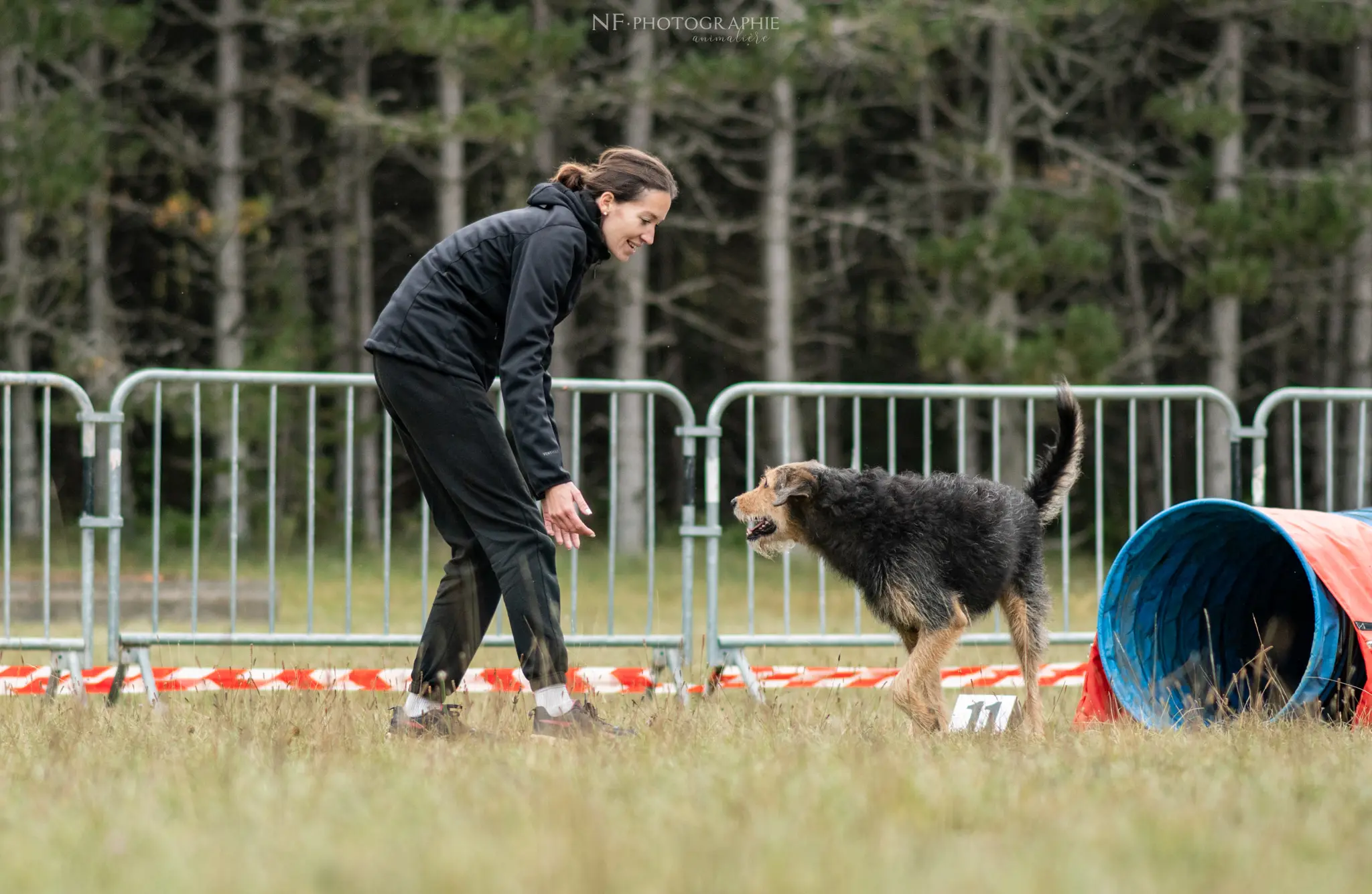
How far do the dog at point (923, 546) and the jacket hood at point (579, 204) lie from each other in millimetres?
1270

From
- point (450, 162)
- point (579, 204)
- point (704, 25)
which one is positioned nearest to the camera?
point (579, 204)

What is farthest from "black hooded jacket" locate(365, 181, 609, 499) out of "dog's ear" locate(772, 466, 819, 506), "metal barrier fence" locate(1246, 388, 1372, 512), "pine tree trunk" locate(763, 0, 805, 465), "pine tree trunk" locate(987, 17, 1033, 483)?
"pine tree trunk" locate(987, 17, 1033, 483)

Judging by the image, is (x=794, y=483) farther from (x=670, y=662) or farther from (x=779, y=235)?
(x=779, y=235)

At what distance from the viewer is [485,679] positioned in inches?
239

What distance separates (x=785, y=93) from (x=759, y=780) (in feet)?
46.2

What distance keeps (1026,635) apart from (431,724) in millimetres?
2345

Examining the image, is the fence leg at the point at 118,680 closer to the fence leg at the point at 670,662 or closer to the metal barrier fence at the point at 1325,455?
the fence leg at the point at 670,662

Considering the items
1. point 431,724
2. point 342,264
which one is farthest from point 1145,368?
point 431,724

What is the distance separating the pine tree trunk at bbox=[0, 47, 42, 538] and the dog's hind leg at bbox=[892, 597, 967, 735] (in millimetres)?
14054

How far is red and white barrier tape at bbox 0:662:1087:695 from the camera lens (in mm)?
5816

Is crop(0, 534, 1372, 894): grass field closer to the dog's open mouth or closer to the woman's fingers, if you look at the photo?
the woman's fingers

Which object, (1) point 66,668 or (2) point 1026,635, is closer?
(2) point 1026,635

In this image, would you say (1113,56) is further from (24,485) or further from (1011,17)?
(24,485)

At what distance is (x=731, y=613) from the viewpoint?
12508 mm
